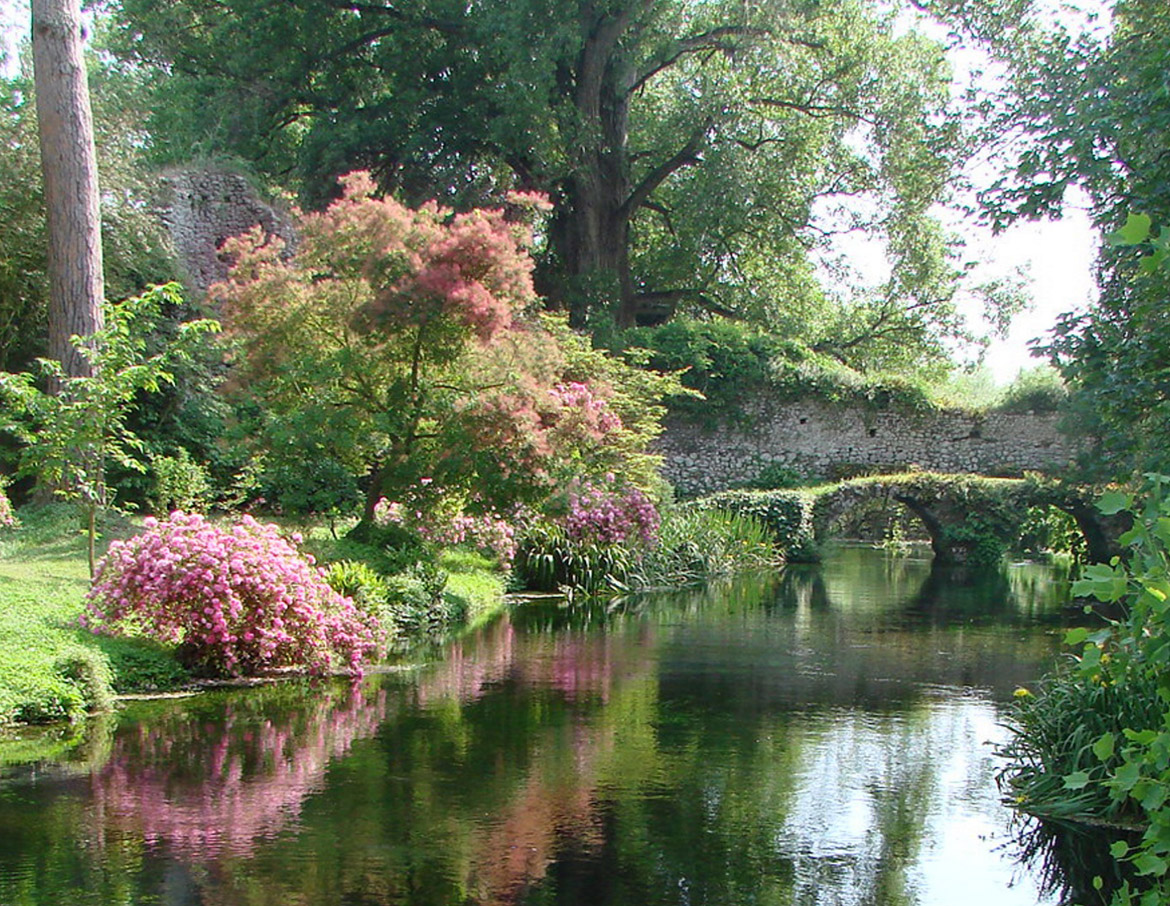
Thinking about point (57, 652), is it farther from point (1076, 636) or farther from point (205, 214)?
point (205, 214)

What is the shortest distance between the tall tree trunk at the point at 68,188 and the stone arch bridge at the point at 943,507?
547 inches

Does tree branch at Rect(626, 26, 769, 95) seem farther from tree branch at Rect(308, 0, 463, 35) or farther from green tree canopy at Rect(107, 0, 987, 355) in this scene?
tree branch at Rect(308, 0, 463, 35)

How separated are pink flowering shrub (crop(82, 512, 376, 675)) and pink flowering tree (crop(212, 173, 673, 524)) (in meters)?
3.58

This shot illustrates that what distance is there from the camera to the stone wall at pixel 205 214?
2384 centimetres

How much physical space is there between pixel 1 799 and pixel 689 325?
23.8 meters

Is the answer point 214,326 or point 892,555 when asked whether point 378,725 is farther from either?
point 892,555

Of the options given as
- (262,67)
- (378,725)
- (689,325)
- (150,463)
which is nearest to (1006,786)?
(378,725)

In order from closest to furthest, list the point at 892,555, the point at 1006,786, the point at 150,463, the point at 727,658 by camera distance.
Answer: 1. the point at 1006,786
2. the point at 727,658
3. the point at 150,463
4. the point at 892,555

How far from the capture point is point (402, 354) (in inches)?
611

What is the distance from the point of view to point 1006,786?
8633 millimetres

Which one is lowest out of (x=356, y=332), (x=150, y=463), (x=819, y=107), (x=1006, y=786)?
(x=1006, y=786)

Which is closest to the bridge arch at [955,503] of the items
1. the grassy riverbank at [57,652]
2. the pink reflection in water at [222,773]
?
the grassy riverbank at [57,652]

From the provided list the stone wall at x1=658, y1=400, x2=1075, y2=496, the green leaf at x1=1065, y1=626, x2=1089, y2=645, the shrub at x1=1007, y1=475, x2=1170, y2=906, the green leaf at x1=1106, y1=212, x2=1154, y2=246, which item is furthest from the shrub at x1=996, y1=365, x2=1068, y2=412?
the green leaf at x1=1106, y1=212, x2=1154, y2=246

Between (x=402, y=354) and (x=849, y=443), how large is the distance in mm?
17924
